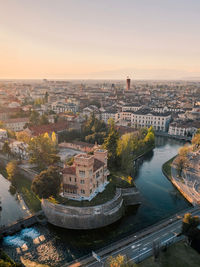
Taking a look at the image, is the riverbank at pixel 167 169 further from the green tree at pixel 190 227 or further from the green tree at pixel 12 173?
the green tree at pixel 12 173

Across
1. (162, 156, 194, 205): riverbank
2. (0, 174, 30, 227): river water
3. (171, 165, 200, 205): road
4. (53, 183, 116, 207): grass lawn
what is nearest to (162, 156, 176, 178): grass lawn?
(162, 156, 194, 205): riverbank

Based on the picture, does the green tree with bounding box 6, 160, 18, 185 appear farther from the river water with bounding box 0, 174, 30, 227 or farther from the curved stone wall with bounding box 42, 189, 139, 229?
the curved stone wall with bounding box 42, 189, 139, 229

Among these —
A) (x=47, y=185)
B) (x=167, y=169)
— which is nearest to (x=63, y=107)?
(x=167, y=169)

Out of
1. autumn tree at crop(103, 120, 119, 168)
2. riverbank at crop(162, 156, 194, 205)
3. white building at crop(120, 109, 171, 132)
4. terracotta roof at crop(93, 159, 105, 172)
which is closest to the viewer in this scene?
terracotta roof at crop(93, 159, 105, 172)

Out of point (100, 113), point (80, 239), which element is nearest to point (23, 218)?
point (80, 239)

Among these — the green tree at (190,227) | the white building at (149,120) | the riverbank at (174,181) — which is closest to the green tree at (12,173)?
the riverbank at (174,181)
